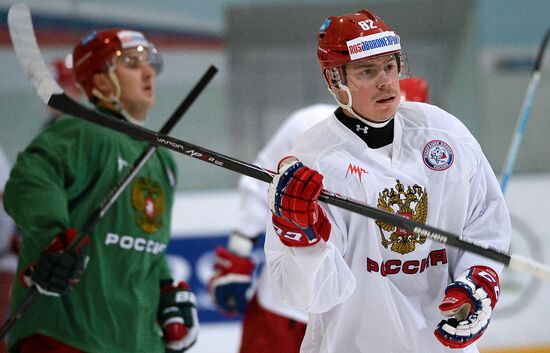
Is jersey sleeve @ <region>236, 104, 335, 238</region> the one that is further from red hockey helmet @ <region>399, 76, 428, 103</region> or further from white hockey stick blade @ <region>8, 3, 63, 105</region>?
white hockey stick blade @ <region>8, 3, 63, 105</region>

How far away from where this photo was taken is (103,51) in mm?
2963

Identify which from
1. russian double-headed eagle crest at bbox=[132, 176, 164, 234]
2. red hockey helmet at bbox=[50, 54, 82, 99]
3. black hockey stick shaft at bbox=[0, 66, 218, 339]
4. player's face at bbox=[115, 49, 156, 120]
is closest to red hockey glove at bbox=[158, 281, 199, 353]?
russian double-headed eagle crest at bbox=[132, 176, 164, 234]

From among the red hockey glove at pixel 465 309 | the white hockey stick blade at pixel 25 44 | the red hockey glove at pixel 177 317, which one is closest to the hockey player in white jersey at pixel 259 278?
the red hockey glove at pixel 177 317

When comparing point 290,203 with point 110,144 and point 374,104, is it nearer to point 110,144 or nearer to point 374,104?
point 374,104

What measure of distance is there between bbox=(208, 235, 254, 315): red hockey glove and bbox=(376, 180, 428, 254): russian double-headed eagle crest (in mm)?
1385

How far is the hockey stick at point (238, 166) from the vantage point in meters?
1.96

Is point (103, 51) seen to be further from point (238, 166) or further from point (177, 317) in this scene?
point (238, 166)

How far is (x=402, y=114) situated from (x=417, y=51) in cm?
253

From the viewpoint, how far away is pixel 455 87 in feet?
15.0

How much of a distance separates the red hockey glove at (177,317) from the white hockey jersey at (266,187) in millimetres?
344

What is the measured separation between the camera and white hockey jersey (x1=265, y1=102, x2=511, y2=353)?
2.11 meters

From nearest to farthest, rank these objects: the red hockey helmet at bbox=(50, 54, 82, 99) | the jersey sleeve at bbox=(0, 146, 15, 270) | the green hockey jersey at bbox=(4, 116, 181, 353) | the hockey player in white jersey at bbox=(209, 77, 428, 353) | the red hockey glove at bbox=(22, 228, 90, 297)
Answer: the red hockey glove at bbox=(22, 228, 90, 297) → the green hockey jersey at bbox=(4, 116, 181, 353) → the hockey player in white jersey at bbox=(209, 77, 428, 353) → the jersey sleeve at bbox=(0, 146, 15, 270) → the red hockey helmet at bbox=(50, 54, 82, 99)

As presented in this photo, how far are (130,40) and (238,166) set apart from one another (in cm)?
104

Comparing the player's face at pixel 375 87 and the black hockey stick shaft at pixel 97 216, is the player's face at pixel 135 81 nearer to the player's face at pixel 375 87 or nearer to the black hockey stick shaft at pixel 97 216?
the black hockey stick shaft at pixel 97 216
